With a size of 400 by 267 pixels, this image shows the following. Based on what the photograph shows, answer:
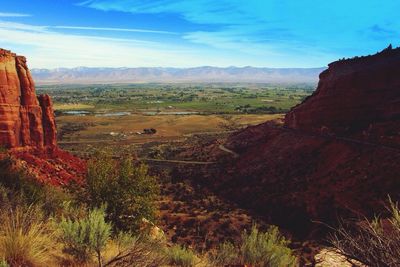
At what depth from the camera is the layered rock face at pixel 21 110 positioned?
33.2 metres

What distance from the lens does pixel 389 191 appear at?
83.5ft

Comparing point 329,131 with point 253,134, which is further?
point 253,134

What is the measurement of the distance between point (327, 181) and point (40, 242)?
27813mm

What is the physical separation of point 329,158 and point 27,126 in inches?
1123

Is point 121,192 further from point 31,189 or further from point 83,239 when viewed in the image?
point 83,239

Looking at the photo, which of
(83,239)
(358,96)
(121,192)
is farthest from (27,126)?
(358,96)

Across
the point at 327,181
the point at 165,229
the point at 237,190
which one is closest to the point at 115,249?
the point at 165,229

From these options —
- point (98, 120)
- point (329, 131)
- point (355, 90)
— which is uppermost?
point (355, 90)

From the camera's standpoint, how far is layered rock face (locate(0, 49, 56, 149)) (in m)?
33.2

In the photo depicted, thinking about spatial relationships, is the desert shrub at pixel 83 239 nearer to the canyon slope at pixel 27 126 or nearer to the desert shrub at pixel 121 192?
the desert shrub at pixel 121 192

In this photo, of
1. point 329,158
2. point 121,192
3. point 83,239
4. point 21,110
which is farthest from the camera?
point 329,158

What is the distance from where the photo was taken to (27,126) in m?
35.5

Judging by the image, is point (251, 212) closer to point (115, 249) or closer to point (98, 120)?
point (115, 249)

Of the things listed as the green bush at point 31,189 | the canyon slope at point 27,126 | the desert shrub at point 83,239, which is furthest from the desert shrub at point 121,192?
the canyon slope at point 27,126
